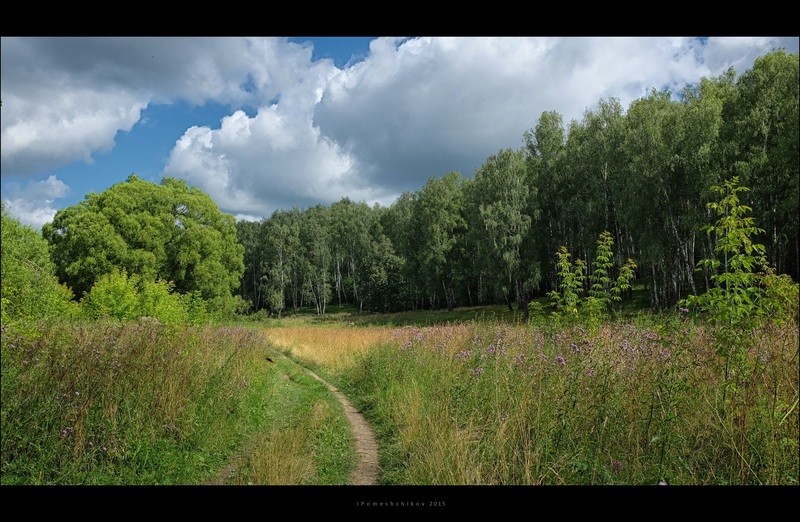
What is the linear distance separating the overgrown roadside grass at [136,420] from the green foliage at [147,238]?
10947mm

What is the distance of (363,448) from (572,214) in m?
29.1

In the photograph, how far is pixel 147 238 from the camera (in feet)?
55.3

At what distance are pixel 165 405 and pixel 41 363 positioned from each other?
4.81 ft

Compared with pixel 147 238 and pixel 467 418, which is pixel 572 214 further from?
pixel 467 418

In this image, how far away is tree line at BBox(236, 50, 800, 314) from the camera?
12.2m

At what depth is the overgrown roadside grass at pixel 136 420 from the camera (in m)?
4.11

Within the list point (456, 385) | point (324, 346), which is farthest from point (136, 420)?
point (324, 346)

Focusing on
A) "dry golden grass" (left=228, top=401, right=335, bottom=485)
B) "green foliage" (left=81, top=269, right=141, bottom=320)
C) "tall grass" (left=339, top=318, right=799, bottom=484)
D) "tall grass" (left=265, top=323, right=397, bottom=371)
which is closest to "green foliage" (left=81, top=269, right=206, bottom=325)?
"green foliage" (left=81, top=269, right=141, bottom=320)

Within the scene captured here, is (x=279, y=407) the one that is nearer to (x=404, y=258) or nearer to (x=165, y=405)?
(x=165, y=405)

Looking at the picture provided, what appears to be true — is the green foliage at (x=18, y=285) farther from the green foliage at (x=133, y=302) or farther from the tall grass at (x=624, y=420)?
the green foliage at (x=133, y=302)

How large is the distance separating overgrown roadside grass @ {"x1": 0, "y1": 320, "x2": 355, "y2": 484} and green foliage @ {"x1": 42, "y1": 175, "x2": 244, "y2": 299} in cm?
1095
